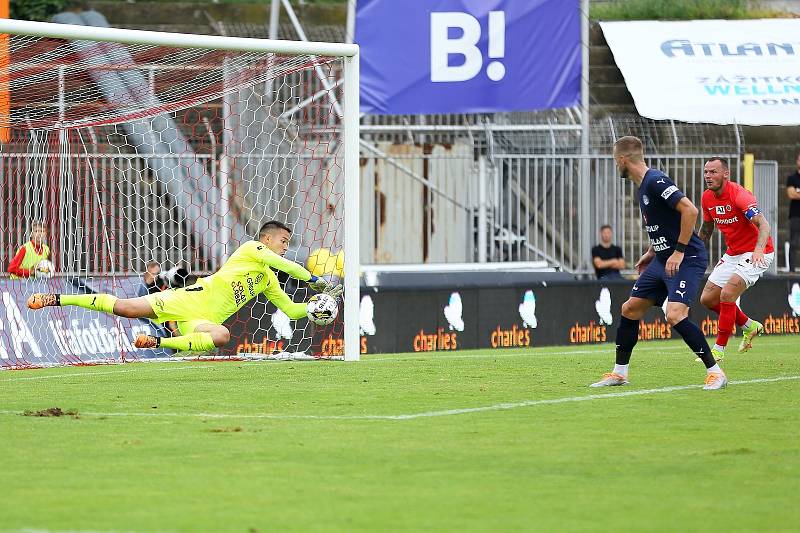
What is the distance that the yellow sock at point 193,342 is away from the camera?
43.6ft

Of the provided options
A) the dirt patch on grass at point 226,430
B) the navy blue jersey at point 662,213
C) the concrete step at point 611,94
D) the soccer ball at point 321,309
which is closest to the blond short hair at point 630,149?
the navy blue jersey at point 662,213

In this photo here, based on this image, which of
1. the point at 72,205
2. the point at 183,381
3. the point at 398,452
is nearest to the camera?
A: the point at 398,452

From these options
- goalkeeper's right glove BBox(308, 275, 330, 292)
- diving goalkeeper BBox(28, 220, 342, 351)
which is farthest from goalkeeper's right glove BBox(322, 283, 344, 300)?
goalkeeper's right glove BBox(308, 275, 330, 292)

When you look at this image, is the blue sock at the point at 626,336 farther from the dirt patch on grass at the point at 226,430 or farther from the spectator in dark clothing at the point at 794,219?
the spectator in dark clothing at the point at 794,219

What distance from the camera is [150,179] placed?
811 inches

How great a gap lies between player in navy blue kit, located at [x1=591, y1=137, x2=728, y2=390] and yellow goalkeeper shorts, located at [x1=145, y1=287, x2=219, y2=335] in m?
3.98

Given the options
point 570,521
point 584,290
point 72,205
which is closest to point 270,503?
point 570,521

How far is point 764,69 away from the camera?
24.3 metres

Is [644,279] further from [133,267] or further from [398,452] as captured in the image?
[133,267]

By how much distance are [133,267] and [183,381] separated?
19.4 ft

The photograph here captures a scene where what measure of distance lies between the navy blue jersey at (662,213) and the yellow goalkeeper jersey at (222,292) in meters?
3.60

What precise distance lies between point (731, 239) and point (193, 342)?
583 centimetres

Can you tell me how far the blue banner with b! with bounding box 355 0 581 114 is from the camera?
71.1ft

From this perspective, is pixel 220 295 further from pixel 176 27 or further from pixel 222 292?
pixel 176 27
